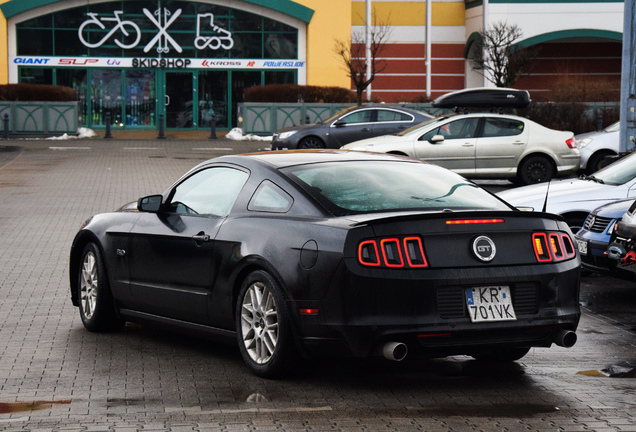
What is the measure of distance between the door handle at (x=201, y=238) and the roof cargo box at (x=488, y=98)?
19.3 metres

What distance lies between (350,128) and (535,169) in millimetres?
6400

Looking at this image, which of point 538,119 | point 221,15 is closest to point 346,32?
point 221,15

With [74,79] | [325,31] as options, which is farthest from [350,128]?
[74,79]

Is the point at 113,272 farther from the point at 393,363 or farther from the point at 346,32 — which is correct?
the point at 346,32

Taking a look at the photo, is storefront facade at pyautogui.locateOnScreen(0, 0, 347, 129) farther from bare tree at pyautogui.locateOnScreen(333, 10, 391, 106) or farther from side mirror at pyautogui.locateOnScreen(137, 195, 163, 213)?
side mirror at pyautogui.locateOnScreen(137, 195, 163, 213)

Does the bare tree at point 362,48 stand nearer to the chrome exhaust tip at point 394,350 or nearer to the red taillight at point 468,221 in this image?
the red taillight at point 468,221

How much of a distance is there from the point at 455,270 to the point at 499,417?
0.86 metres

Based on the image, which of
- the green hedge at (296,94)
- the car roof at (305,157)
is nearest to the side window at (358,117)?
the green hedge at (296,94)

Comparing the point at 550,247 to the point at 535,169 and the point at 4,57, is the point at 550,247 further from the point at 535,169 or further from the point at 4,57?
the point at 4,57

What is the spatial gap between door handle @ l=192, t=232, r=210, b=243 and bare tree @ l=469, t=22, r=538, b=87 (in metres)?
34.2

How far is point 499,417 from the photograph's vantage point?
5.47m

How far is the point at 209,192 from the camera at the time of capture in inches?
285

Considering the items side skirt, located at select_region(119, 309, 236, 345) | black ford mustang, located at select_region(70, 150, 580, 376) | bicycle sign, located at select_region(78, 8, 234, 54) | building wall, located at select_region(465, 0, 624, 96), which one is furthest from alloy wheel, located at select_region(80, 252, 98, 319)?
building wall, located at select_region(465, 0, 624, 96)

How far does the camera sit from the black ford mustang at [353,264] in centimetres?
579
